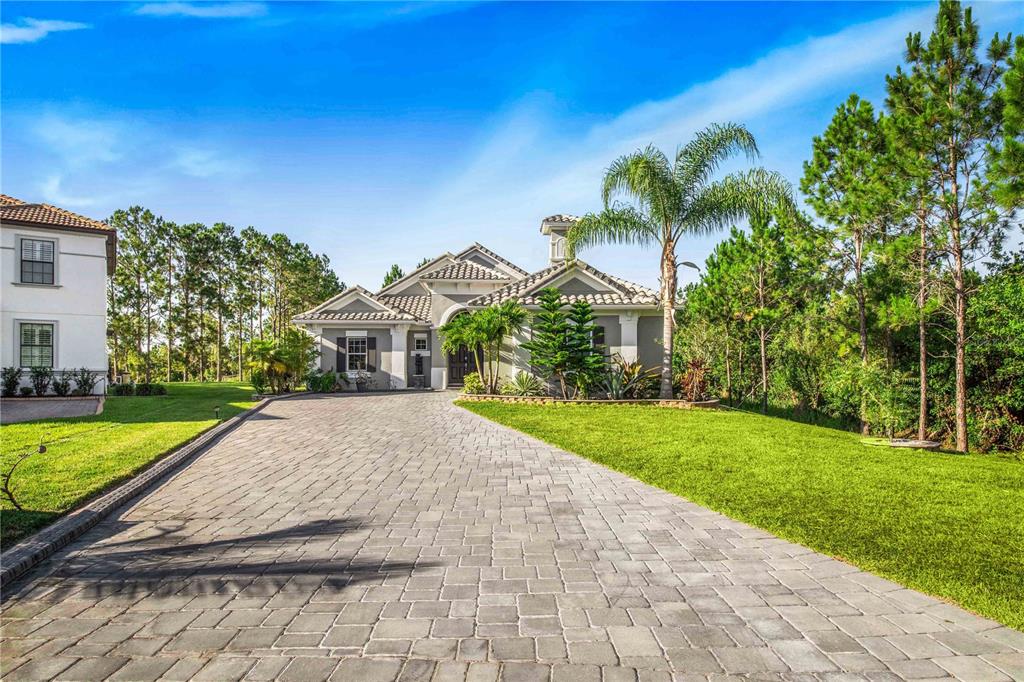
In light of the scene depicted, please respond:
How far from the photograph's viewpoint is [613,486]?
23.0 feet

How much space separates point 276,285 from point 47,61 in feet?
135

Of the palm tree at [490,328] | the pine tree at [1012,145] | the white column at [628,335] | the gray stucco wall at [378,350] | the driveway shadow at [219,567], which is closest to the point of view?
the driveway shadow at [219,567]

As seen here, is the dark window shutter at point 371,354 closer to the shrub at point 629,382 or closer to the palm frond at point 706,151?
the shrub at point 629,382

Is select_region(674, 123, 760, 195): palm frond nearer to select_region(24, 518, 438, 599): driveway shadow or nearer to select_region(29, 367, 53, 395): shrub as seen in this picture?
select_region(24, 518, 438, 599): driveway shadow

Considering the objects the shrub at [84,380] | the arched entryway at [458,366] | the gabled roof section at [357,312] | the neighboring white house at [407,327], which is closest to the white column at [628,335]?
the neighboring white house at [407,327]

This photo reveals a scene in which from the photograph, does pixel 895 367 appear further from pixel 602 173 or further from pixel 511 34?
pixel 511 34

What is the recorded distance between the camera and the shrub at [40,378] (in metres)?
16.7

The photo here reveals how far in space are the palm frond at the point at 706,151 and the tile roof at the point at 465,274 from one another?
10402mm

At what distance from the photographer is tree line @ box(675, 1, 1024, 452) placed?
38.3 ft

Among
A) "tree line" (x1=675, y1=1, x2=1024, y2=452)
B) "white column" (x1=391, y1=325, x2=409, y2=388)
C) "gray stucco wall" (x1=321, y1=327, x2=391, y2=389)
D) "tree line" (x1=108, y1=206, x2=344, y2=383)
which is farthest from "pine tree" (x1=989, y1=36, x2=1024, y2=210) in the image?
"tree line" (x1=108, y1=206, x2=344, y2=383)

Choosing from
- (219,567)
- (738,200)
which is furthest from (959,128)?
(219,567)

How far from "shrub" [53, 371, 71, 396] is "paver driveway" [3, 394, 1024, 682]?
14850 millimetres

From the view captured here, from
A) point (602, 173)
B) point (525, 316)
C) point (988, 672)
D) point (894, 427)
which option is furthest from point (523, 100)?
point (894, 427)

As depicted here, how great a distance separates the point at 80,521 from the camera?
→ 17.0ft
